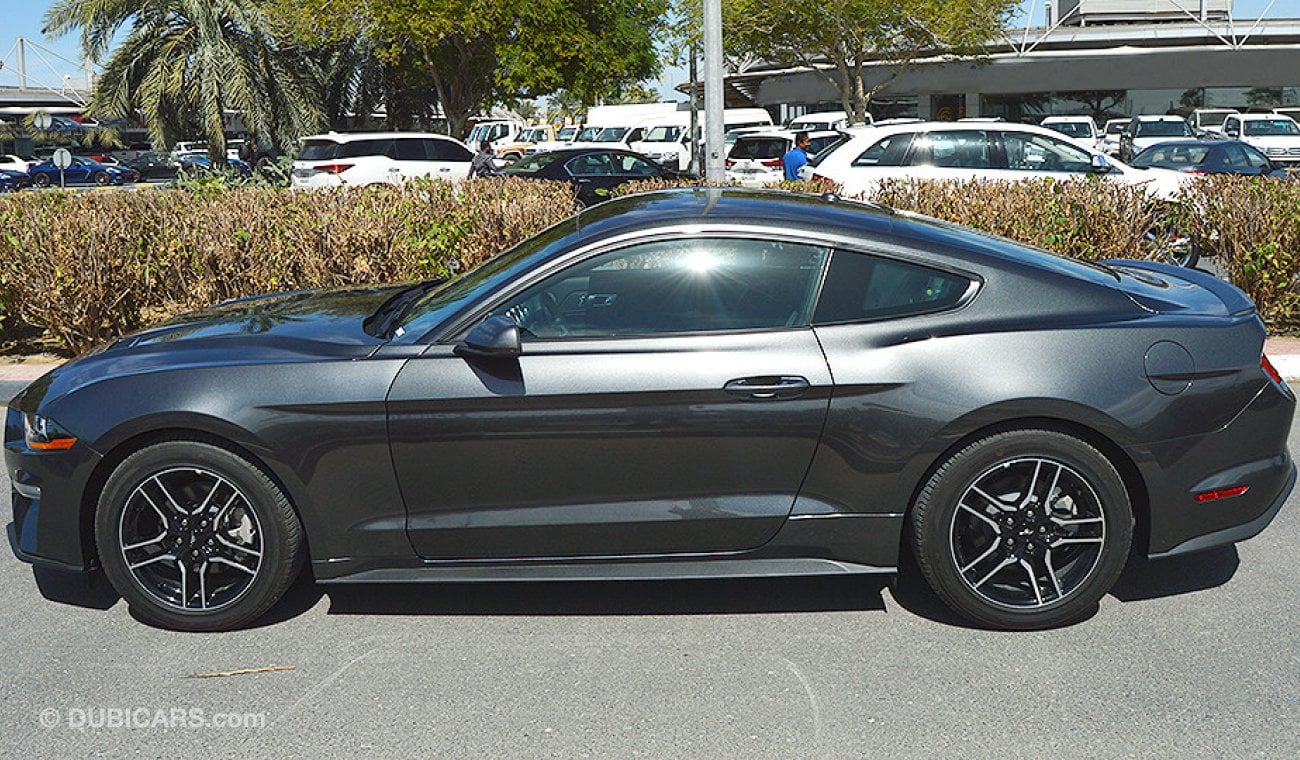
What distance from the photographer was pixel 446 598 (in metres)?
4.85

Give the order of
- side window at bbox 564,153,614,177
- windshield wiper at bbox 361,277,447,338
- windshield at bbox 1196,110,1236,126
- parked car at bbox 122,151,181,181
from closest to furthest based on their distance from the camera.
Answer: windshield wiper at bbox 361,277,447,338 → side window at bbox 564,153,614,177 → windshield at bbox 1196,110,1236,126 → parked car at bbox 122,151,181,181

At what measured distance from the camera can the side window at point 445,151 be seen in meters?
26.2

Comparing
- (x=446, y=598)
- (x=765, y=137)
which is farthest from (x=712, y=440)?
(x=765, y=137)

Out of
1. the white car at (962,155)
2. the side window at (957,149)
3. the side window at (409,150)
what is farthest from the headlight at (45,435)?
the side window at (409,150)

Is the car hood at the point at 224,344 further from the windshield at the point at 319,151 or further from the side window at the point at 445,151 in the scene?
the side window at the point at 445,151

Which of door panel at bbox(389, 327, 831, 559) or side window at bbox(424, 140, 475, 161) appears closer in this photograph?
door panel at bbox(389, 327, 831, 559)

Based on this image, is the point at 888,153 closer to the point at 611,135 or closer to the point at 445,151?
the point at 445,151

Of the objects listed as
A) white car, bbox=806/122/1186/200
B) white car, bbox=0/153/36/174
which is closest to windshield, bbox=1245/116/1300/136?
white car, bbox=806/122/1186/200

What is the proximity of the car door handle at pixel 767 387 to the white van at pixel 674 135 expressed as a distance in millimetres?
29362

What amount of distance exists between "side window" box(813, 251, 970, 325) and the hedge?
560cm

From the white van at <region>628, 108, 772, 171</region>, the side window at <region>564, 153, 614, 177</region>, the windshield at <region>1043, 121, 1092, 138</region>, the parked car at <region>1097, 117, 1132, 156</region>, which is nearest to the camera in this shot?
the side window at <region>564, 153, 614, 177</region>

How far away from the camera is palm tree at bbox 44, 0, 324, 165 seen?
1303 inches

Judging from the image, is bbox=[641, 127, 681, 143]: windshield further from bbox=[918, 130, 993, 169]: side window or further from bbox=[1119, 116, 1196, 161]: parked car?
bbox=[918, 130, 993, 169]: side window

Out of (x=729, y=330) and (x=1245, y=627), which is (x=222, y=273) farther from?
(x=1245, y=627)
